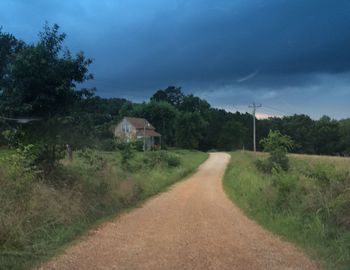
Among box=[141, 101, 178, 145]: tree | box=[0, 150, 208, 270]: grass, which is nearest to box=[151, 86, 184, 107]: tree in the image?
box=[141, 101, 178, 145]: tree

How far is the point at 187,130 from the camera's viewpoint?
11275cm

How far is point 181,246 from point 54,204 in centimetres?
371

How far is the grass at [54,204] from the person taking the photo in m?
8.98

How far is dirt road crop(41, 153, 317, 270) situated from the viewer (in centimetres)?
860

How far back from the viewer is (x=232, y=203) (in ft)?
67.5

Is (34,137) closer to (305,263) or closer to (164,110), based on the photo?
(305,263)

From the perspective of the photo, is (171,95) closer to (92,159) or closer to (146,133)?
(146,133)

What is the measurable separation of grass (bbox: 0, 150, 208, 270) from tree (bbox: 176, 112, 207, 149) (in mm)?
91715

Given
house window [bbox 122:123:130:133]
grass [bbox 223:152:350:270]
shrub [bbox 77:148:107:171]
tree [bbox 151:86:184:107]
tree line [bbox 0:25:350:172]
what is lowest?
grass [bbox 223:152:350:270]

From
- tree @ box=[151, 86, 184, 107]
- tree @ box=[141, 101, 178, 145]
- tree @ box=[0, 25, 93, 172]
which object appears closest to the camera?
tree @ box=[0, 25, 93, 172]

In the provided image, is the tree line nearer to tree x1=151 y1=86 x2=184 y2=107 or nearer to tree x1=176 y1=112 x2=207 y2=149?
tree x1=176 y1=112 x2=207 y2=149

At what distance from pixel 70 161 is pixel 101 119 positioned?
2.03 metres

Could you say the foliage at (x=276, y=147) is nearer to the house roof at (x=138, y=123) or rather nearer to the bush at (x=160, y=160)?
the bush at (x=160, y=160)

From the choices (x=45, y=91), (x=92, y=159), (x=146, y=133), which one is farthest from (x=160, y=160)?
(x=146, y=133)
